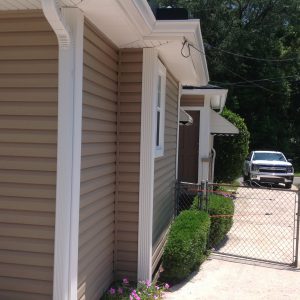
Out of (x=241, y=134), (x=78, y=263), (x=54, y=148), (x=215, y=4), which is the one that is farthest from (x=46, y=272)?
(x=215, y=4)

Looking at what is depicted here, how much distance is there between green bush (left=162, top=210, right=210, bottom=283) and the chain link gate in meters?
1.10

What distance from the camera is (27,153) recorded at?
157 inches

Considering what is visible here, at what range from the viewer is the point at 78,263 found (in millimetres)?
4195

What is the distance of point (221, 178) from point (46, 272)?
13.3 metres

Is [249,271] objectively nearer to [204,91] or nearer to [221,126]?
[204,91]

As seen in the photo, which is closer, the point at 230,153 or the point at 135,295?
the point at 135,295

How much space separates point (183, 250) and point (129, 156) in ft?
4.70

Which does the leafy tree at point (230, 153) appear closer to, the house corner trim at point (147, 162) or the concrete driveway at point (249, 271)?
the concrete driveway at point (249, 271)

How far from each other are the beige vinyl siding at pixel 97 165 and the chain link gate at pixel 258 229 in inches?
107

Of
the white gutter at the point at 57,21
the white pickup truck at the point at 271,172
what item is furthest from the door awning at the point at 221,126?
the white gutter at the point at 57,21

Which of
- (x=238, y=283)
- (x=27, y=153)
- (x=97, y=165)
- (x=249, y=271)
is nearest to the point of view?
(x=27, y=153)

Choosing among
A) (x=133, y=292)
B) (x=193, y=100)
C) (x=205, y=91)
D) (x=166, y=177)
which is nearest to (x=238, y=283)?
(x=133, y=292)

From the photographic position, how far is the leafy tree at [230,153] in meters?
16.3

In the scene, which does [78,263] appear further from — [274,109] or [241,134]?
[274,109]
